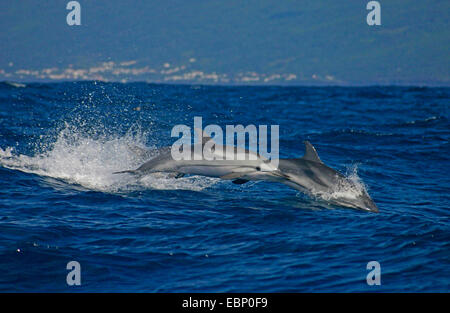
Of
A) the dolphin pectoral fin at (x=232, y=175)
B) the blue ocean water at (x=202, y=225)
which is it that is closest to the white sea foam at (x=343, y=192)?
the blue ocean water at (x=202, y=225)

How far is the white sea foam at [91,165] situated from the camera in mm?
14562

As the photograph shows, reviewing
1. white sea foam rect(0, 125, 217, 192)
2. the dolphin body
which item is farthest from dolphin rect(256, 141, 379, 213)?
white sea foam rect(0, 125, 217, 192)

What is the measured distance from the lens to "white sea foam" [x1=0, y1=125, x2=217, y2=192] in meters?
14.6

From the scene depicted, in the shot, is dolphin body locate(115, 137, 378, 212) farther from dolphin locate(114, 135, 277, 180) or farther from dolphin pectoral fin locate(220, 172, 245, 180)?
dolphin pectoral fin locate(220, 172, 245, 180)

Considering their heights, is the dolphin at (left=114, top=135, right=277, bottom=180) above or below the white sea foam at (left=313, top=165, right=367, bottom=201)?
above

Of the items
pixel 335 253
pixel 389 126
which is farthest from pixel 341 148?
pixel 335 253

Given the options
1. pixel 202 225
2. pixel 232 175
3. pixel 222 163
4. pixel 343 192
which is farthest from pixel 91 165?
pixel 343 192

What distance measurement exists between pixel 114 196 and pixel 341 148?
36.8ft

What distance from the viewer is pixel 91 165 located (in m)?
16.0

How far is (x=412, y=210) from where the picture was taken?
12641 mm

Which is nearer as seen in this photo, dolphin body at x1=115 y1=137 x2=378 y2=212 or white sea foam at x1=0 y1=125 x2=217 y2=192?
dolphin body at x1=115 y1=137 x2=378 y2=212

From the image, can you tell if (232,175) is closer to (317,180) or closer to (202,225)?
(202,225)

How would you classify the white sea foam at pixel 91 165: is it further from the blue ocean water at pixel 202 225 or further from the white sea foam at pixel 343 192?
the white sea foam at pixel 343 192

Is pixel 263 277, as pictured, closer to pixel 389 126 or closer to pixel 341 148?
pixel 341 148
